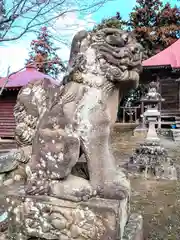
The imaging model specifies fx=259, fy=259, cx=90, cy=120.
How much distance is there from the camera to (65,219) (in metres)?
1.50

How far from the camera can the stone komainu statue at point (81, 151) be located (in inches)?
59.1

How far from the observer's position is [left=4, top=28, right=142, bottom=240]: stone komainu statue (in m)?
1.50

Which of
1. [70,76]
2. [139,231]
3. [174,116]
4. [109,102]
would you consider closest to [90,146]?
→ [109,102]

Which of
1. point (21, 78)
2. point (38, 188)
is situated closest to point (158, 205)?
point (38, 188)

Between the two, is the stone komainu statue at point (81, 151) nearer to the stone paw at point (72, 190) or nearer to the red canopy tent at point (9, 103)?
the stone paw at point (72, 190)

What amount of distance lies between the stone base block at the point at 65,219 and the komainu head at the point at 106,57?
75 centimetres

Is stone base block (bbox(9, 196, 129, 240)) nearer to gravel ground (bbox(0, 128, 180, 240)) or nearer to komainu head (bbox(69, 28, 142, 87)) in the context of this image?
gravel ground (bbox(0, 128, 180, 240))

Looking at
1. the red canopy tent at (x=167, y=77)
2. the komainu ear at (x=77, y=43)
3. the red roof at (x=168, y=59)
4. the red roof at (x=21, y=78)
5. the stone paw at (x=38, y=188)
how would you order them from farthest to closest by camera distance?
the red canopy tent at (x=167, y=77) < the red roof at (x=168, y=59) < the red roof at (x=21, y=78) < the komainu ear at (x=77, y=43) < the stone paw at (x=38, y=188)

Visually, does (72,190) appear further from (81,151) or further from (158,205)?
(158,205)

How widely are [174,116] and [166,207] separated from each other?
10980mm

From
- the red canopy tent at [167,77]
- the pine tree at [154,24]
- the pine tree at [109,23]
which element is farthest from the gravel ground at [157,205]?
the pine tree at [154,24]

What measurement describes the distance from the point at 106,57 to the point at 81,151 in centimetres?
60

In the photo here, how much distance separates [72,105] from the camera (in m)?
1.57

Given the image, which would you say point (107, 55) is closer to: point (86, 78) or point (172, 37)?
point (86, 78)
